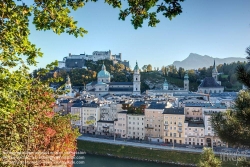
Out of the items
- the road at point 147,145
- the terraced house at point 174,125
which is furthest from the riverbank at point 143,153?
the terraced house at point 174,125

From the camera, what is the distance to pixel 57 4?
2.61 metres

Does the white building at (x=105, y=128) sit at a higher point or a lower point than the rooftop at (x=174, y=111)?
lower

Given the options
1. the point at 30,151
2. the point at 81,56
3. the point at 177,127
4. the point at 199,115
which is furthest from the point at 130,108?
the point at 81,56

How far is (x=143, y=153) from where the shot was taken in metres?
21.4

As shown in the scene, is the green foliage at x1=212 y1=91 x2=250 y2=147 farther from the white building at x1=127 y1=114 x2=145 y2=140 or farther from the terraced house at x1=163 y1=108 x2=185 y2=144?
the white building at x1=127 y1=114 x2=145 y2=140

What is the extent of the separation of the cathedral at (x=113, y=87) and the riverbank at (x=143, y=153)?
2716cm

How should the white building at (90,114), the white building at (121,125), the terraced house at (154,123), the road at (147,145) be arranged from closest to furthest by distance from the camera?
the road at (147,145) → the terraced house at (154,123) → the white building at (121,125) → the white building at (90,114)

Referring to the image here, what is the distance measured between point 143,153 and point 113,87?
33375 mm

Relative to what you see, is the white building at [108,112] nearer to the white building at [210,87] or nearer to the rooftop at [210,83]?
the white building at [210,87]

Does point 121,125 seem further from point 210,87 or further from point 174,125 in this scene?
point 210,87

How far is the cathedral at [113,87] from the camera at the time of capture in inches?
2016

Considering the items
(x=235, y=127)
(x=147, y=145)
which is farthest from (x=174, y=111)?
(x=235, y=127)

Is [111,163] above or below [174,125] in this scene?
below

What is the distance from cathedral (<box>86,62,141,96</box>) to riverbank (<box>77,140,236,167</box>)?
27161 mm
